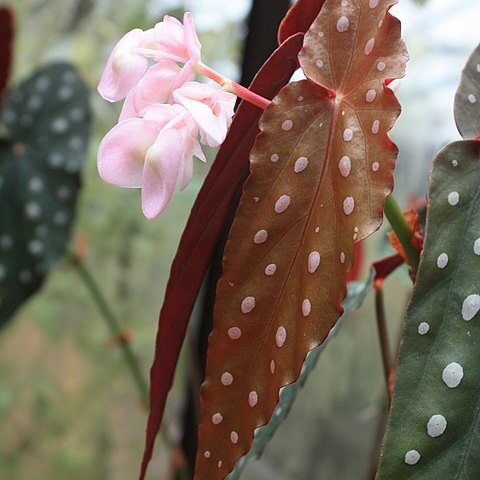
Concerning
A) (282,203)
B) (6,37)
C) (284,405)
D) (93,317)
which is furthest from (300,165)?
(93,317)

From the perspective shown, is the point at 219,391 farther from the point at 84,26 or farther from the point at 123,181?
the point at 84,26

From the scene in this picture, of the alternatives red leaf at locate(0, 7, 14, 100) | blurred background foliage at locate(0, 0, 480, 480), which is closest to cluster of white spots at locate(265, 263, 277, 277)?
red leaf at locate(0, 7, 14, 100)

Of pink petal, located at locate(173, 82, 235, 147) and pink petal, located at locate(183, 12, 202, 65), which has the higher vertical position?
pink petal, located at locate(183, 12, 202, 65)

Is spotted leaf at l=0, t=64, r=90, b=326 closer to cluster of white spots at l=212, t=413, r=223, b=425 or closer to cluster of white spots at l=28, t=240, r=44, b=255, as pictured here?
cluster of white spots at l=28, t=240, r=44, b=255

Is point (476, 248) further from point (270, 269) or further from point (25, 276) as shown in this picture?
point (25, 276)

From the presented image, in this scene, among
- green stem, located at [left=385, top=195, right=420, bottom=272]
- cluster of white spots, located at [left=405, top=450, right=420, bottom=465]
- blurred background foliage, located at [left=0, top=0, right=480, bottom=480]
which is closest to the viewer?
cluster of white spots, located at [left=405, top=450, right=420, bottom=465]

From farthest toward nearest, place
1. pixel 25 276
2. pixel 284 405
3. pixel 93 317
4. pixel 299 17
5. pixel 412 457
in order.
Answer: pixel 93 317 < pixel 25 276 < pixel 284 405 < pixel 299 17 < pixel 412 457

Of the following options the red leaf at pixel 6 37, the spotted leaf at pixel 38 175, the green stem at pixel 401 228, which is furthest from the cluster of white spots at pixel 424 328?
the red leaf at pixel 6 37

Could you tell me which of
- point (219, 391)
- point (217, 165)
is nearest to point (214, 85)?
point (217, 165)
